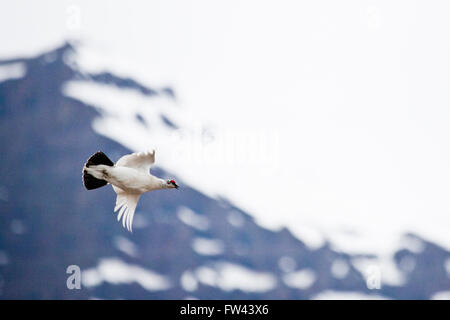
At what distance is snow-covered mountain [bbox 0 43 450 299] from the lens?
27.1 metres

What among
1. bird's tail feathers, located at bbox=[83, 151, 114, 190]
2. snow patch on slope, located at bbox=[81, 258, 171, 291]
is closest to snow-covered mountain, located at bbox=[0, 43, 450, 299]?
snow patch on slope, located at bbox=[81, 258, 171, 291]

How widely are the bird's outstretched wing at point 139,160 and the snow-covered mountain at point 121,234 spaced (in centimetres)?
2054

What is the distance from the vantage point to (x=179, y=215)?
2991 cm

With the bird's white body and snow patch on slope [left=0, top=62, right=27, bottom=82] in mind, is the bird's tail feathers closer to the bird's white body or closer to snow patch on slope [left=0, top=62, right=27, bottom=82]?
the bird's white body

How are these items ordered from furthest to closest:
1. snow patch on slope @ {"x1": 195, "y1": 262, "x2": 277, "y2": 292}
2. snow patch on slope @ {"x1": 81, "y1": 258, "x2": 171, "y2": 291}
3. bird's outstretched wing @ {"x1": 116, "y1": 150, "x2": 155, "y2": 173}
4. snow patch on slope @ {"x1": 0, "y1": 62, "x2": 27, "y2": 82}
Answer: snow patch on slope @ {"x1": 0, "y1": 62, "x2": 27, "y2": 82}
snow patch on slope @ {"x1": 195, "y1": 262, "x2": 277, "y2": 292}
snow patch on slope @ {"x1": 81, "y1": 258, "x2": 171, "y2": 291}
bird's outstretched wing @ {"x1": 116, "y1": 150, "x2": 155, "y2": 173}

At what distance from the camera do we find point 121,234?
2847cm

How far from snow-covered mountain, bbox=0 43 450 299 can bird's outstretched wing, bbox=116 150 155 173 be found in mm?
20540

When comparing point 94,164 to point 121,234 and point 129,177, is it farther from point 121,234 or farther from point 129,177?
point 121,234

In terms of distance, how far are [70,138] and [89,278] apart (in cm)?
761

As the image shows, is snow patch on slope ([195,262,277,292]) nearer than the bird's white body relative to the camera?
No

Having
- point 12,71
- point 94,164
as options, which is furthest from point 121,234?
point 94,164

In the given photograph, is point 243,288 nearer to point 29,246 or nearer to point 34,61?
point 29,246

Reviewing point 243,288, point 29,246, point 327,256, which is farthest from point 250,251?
point 29,246

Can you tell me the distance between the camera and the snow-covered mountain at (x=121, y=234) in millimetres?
27062
